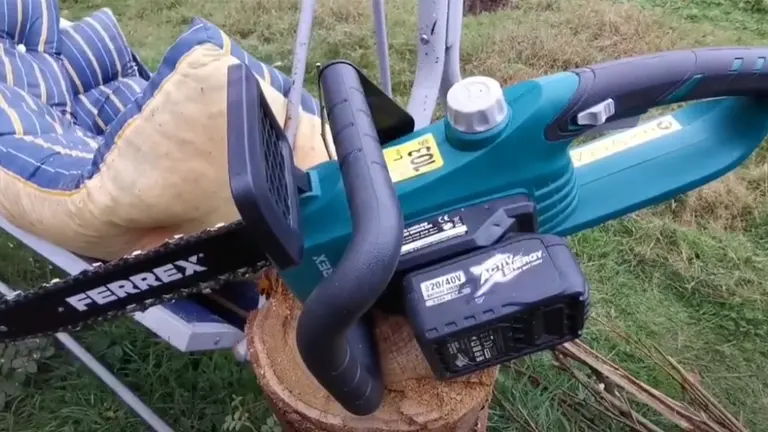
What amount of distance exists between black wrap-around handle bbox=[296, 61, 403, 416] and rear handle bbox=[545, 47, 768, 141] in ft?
0.82

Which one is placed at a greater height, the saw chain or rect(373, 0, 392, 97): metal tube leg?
rect(373, 0, 392, 97): metal tube leg

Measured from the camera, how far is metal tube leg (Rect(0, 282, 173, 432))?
61.7 inches

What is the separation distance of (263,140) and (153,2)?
2.99 meters

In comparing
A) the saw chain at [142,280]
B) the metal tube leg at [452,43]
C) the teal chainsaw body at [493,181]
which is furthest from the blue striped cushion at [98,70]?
the teal chainsaw body at [493,181]

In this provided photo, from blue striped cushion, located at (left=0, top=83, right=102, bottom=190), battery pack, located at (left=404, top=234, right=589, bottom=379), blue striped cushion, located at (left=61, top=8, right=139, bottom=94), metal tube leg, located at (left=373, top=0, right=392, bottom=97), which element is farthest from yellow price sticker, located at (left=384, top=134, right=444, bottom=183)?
blue striped cushion, located at (left=61, top=8, right=139, bottom=94)

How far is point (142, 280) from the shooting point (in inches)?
42.6

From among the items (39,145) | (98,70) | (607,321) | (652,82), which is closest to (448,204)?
(652,82)

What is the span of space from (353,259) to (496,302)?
0.81 feet

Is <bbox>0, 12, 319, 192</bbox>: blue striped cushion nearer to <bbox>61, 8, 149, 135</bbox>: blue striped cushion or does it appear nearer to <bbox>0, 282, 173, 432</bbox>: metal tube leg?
<bbox>61, 8, 149, 135</bbox>: blue striped cushion

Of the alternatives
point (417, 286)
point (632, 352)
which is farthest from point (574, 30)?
point (417, 286)

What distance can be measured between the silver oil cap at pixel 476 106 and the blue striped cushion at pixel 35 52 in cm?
110

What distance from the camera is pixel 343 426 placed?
1074 millimetres

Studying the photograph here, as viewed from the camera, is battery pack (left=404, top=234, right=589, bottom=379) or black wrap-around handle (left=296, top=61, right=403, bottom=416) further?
battery pack (left=404, top=234, right=589, bottom=379)

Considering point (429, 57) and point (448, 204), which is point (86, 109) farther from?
point (448, 204)
